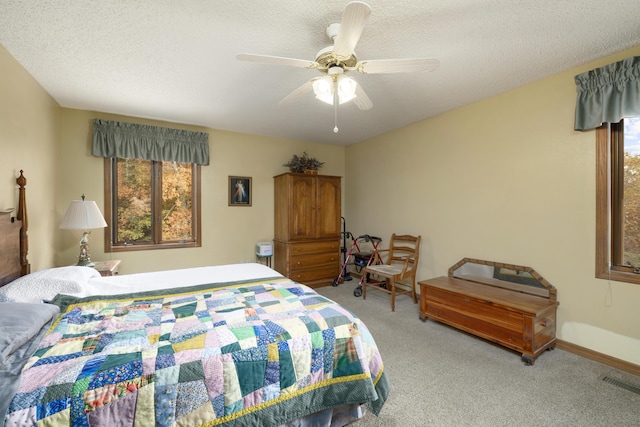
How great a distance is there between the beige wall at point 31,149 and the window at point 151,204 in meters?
0.60

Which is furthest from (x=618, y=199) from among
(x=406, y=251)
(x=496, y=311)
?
(x=406, y=251)

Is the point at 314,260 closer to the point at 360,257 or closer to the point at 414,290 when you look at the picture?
the point at 360,257

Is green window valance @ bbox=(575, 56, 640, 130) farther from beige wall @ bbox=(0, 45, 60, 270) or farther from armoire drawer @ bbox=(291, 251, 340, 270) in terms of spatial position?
beige wall @ bbox=(0, 45, 60, 270)

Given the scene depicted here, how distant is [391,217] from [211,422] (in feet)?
12.3

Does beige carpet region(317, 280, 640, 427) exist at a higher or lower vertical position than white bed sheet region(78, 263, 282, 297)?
lower

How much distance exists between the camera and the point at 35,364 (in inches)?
44.7

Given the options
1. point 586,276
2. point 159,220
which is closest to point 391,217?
point 586,276

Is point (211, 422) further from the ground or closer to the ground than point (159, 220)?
closer to the ground

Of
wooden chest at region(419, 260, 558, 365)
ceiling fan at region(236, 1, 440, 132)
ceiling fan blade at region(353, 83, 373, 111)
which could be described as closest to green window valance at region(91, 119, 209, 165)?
ceiling fan at region(236, 1, 440, 132)

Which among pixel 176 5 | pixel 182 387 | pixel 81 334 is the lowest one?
pixel 182 387

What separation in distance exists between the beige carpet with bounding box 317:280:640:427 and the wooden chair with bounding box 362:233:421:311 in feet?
2.84

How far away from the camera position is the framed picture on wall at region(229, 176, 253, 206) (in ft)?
14.7

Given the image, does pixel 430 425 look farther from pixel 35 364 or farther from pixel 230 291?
pixel 35 364

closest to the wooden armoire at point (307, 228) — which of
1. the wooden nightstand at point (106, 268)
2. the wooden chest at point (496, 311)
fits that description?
the wooden chest at point (496, 311)
